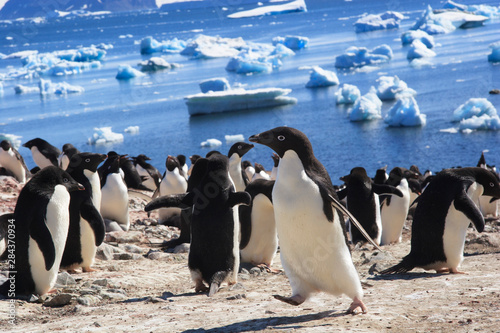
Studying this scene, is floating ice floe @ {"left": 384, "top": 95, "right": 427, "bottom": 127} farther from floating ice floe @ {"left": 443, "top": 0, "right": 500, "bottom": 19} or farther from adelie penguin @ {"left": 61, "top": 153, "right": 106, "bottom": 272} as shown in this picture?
floating ice floe @ {"left": 443, "top": 0, "right": 500, "bottom": 19}

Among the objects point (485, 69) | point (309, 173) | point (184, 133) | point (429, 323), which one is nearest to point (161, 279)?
point (309, 173)

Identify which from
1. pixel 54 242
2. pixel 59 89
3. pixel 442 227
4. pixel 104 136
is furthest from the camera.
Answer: pixel 59 89

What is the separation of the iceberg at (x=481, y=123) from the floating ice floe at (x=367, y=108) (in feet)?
13.1

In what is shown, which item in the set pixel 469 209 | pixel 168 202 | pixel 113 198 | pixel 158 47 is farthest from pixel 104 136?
pixel 158 47

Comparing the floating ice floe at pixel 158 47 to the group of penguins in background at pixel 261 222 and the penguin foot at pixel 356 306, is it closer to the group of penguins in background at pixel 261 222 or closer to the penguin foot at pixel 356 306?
the group of penguins in background at pixel 261 222

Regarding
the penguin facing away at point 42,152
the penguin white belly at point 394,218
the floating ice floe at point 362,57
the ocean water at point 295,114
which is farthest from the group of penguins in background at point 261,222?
the floating ice floe at point 362,57

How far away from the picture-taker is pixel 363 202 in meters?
7.13

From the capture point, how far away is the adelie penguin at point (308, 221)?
371 centimetres

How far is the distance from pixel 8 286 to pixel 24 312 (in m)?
0.40

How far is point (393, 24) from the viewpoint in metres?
61.3

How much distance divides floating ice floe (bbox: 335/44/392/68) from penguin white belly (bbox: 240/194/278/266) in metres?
35.0

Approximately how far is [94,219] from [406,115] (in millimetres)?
20727

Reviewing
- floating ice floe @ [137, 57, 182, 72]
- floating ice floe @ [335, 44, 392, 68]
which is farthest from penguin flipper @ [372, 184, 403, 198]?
floating ice floe @ [137, 57, 182, 72]

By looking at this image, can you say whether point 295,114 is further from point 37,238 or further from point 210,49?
point 210,49
